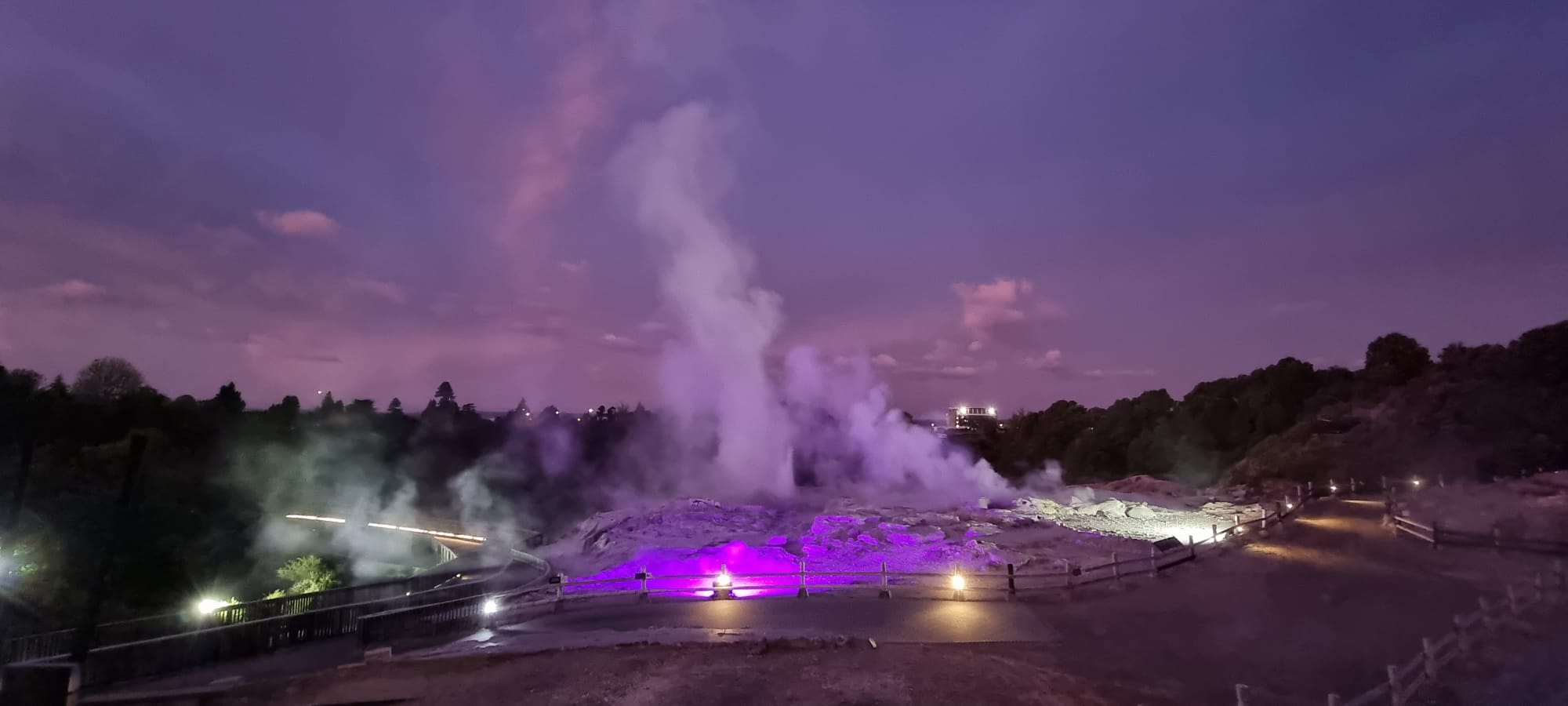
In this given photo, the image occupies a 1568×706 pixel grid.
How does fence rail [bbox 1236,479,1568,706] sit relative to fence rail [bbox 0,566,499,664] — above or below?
above

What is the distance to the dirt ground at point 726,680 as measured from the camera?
39.0ft

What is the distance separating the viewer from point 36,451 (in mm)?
38031

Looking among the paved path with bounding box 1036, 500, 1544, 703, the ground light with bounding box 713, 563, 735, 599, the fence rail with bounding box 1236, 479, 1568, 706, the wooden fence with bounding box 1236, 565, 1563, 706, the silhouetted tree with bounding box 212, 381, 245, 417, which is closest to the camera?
the wooden fence with bounding box 1236, 565, 1563, 706

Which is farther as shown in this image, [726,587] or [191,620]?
[726,587]

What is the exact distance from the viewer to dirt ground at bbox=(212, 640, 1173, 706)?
39.0 feet

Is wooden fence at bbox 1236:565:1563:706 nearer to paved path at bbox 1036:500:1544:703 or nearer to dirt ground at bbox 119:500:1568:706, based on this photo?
dirt ground at bbox 119:500:1568:706

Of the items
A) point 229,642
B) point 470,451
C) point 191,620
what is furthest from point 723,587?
point 470,451

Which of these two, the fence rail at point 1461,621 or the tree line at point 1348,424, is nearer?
the fence rail at point 1461,621

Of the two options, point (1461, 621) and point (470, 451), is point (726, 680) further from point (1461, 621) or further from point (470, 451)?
point (470, 451)

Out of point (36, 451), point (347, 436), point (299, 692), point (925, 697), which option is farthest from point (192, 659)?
point (347, 436)

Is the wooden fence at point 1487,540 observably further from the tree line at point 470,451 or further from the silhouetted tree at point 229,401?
the silhouetted tree at point 229,401

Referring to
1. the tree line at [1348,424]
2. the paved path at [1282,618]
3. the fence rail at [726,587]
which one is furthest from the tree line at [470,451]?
the paved path at [1282,618]

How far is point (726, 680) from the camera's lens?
12.7m

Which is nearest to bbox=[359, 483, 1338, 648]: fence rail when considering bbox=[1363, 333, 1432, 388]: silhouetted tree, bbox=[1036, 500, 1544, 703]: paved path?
bbox=[1036, 500, 1544, 703]: paved path
